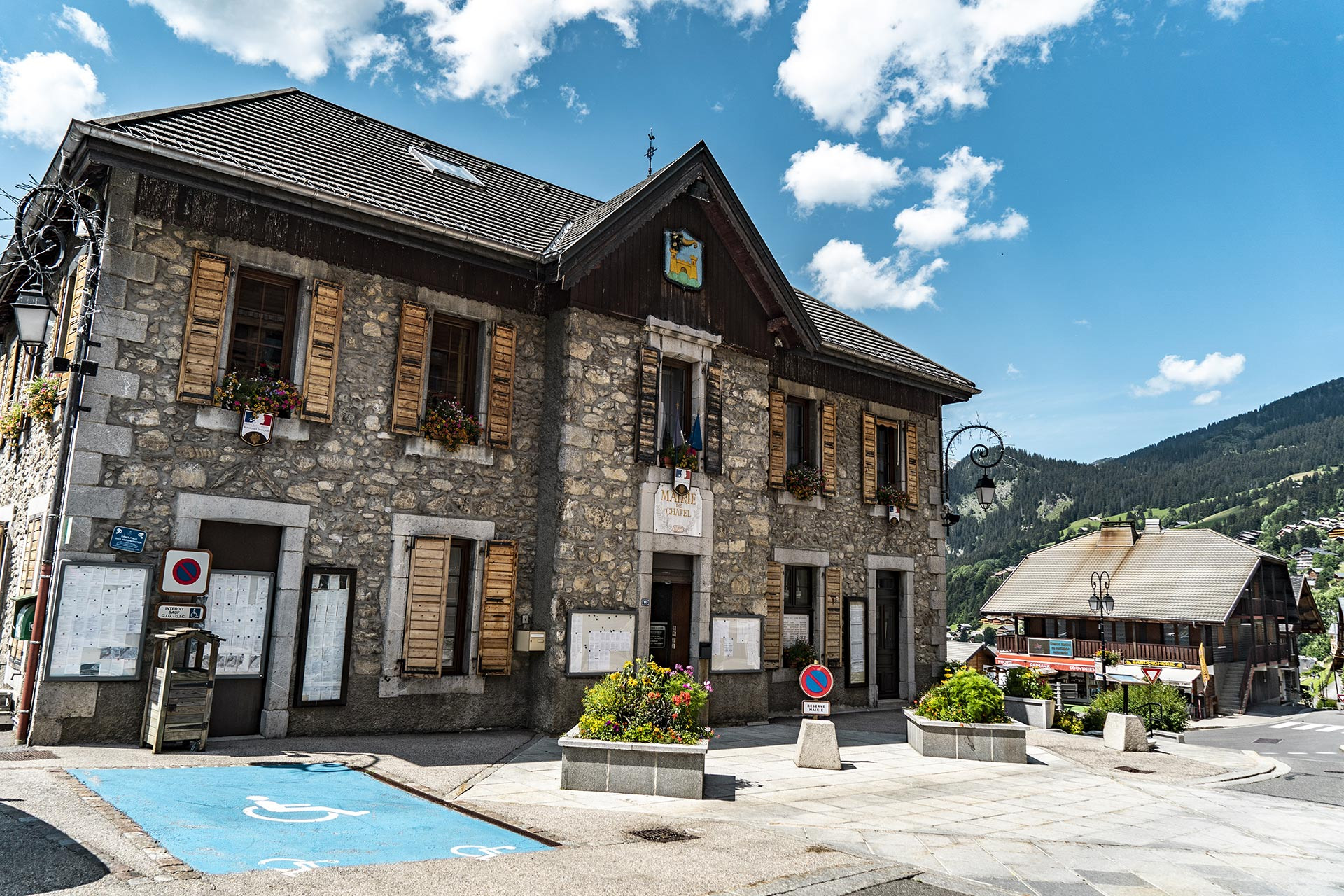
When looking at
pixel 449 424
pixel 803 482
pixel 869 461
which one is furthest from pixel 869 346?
pixel 449 424

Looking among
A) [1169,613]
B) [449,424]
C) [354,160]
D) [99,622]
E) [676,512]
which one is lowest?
[99,622]

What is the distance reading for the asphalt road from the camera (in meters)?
12.2

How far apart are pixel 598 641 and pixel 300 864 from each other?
288 inches

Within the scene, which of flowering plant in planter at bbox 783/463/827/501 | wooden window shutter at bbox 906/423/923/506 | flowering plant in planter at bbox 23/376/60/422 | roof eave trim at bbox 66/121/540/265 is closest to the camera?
roof eave trim at bbox 66/121/540/265

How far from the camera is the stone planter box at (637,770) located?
879 cm

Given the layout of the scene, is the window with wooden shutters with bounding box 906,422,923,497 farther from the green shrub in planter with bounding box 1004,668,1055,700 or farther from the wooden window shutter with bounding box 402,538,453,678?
the wooden window shutter with bounding box 402,538,453,678

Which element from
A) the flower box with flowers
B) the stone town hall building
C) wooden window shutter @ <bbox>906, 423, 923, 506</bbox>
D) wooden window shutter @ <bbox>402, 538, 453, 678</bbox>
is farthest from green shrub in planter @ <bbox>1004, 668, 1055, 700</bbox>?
wooden window shutter @ <bbox>402, 538, 453, 678</bbox>

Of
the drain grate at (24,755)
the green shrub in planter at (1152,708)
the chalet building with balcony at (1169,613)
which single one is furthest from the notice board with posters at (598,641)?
the chalet building with balcony at (1169,613)

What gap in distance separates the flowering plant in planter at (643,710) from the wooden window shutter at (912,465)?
11.1 meters

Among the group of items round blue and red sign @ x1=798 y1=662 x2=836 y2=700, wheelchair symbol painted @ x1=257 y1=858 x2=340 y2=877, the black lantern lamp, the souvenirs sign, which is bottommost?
wheelchair symbol painted @ x1=257 y1=858 x2=340 y2=877

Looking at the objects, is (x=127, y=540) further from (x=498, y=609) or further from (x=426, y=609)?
(x=498, y=609)

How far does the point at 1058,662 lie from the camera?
170 feet

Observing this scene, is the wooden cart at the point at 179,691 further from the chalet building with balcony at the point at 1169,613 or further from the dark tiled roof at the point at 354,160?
the chalet building with balcony at the point at 1169,613

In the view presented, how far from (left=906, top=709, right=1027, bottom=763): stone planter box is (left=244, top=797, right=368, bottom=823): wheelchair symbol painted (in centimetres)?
819
